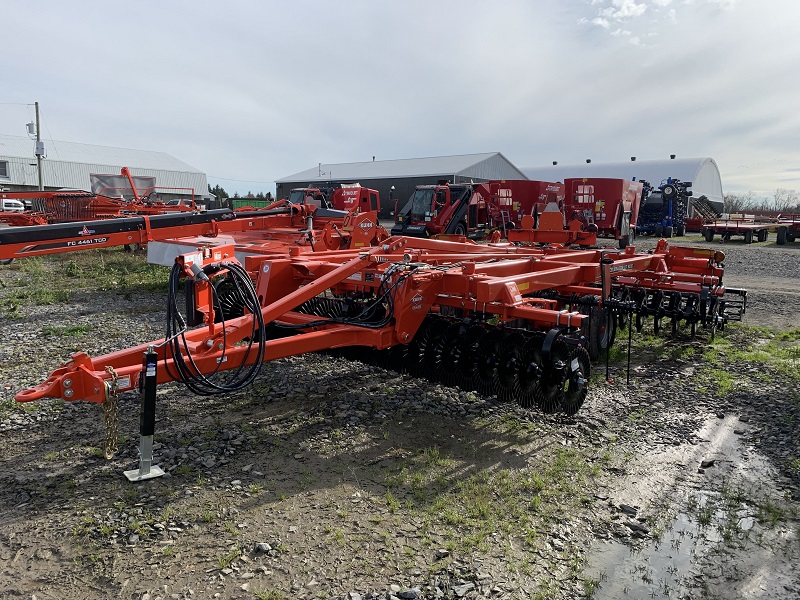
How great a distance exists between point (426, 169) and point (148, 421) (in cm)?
4166

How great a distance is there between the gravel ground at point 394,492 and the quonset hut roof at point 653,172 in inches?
1657

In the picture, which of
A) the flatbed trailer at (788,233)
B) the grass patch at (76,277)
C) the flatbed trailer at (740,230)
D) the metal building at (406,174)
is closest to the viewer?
the grass patch at (76,277)

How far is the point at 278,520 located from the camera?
3381 mm

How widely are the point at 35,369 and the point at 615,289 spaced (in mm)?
6496

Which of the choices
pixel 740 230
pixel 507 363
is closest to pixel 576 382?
pixel 507 363

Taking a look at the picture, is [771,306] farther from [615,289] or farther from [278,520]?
[278,520]

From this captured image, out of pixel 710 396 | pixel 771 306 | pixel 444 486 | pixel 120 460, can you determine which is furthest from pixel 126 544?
pixel 771 306

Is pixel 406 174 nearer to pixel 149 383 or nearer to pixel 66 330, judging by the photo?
pixel 66 330

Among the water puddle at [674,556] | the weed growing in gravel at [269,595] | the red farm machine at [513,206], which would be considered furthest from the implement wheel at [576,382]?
the red farm machine at [513,206]

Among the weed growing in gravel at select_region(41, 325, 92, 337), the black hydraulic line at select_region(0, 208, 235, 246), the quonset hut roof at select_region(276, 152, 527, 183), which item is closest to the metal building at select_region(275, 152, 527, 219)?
the quonset hut roof at select_region(276, 152, 527, 183)

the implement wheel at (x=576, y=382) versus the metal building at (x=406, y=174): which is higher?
the metal building at (x=406, y=174)

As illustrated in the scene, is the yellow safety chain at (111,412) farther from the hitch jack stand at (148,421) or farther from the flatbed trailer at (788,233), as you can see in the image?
the flatbed trailer at (788,233)

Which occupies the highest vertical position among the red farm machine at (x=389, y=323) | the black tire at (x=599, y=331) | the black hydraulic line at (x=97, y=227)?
the black hydraulic line at (x=97, y=227)

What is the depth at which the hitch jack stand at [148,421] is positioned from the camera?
342 centimetres
